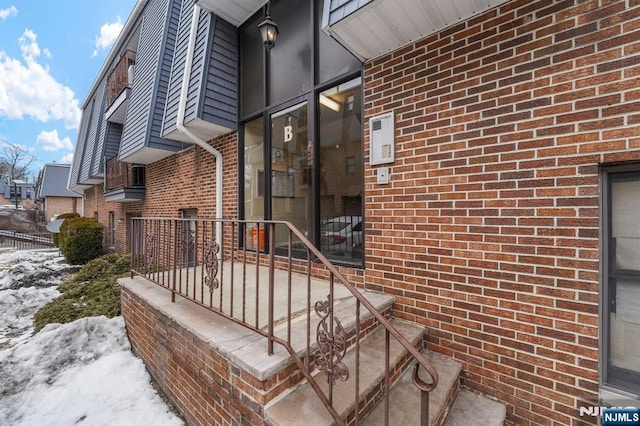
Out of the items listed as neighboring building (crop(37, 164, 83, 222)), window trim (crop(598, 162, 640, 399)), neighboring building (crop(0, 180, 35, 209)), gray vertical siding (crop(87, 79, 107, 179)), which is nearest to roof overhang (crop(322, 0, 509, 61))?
window trim (crop(598, 162, 640, 399))

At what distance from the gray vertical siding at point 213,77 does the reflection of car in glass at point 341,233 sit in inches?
101

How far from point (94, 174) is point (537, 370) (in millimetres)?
13352

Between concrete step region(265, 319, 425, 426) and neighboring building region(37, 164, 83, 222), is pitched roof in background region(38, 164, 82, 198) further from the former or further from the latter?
concrete step region(265, 319, 425, 426)

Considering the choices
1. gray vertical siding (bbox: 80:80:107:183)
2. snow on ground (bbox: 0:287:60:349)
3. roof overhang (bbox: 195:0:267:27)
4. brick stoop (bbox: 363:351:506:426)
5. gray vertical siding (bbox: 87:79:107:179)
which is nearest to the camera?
brick stoop (bbox: 363:351:506:426)

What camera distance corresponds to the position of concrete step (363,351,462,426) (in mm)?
1764

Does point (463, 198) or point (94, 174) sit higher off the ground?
point (94, 174)

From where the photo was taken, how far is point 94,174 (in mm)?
10430

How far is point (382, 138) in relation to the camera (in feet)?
9.18

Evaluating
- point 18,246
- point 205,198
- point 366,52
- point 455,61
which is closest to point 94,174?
point 205,198

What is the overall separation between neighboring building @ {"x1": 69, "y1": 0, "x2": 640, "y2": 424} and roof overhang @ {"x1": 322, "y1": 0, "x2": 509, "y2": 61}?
16mm

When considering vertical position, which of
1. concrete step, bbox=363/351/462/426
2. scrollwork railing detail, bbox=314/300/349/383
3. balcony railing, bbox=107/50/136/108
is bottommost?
concrete step, bbox=363/351/462/426

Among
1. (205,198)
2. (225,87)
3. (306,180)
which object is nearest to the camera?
(306,180)

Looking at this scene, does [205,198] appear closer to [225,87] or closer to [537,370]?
[225,87]

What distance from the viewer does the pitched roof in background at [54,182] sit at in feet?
96.6
